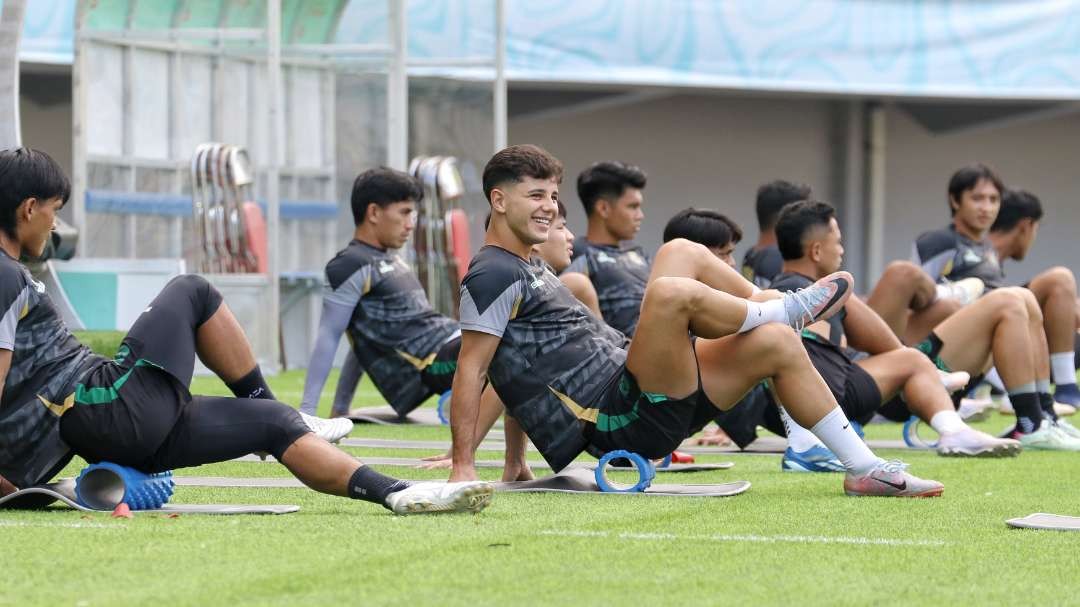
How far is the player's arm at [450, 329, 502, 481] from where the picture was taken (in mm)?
5426

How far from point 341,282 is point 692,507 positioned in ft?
12.6

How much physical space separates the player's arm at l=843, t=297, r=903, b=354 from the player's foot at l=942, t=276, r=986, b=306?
166 centimetres

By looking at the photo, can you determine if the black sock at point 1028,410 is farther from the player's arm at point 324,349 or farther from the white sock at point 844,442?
the player's arm at point 324,349

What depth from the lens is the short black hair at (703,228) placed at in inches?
270

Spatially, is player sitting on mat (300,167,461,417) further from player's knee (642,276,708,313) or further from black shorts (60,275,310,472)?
black shorts (60,275,310,472)

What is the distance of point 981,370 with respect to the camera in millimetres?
8219

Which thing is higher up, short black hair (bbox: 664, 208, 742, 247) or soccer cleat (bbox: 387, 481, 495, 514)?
short black hair (bbox: 664, 208, 742, 247)

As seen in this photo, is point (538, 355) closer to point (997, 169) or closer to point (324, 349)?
point (324, 349)

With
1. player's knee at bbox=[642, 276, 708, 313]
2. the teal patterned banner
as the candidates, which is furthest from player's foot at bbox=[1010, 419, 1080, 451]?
the teal patterned banner

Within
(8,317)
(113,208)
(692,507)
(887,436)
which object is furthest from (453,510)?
(113,208)

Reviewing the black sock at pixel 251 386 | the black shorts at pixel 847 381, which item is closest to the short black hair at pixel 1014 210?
the black shorts at pixel 847 381

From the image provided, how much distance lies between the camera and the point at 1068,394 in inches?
354

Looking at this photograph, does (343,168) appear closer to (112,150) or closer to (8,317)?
(112,150)

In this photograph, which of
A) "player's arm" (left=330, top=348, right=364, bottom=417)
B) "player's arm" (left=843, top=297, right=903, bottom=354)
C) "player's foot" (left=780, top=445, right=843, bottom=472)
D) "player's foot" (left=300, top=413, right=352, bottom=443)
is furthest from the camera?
"player's arm" (left=330, top=348, right=364, bottom=417)
